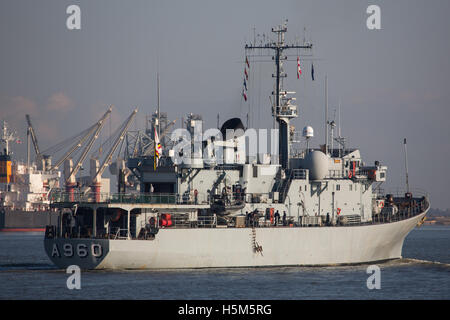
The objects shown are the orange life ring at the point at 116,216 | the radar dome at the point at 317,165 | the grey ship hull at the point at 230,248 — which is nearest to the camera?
the grey ship hull at the point at 230,248

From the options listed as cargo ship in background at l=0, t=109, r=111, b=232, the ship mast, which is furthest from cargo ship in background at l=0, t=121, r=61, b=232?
the ship mast

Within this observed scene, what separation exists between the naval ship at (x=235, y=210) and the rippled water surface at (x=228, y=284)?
1003 mm

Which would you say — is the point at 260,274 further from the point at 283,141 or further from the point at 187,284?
the point at 283,141

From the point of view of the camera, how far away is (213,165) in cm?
4325

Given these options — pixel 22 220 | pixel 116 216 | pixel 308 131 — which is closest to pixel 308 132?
pixel 308 131

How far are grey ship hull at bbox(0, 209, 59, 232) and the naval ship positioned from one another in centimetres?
7975

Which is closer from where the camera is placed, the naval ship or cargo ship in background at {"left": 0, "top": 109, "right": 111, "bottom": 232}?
the naval ship

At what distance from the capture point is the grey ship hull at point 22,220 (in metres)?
121

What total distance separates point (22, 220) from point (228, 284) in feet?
302

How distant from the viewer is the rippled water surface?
3325 centimetres

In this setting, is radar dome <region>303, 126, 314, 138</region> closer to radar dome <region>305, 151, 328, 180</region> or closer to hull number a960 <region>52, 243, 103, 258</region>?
radar dome <region>305, 151, 328, 180</region>
